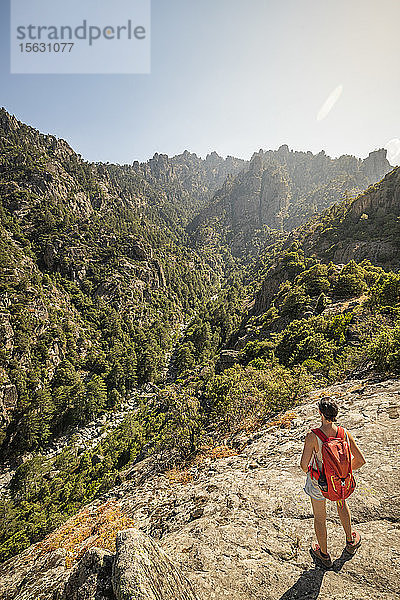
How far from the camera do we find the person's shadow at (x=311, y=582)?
413 centimetres

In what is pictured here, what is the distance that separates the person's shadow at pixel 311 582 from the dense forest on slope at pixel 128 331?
10134 mm

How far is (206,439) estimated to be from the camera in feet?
51.9

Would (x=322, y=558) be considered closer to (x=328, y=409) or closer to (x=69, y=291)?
(x=328, y=409)

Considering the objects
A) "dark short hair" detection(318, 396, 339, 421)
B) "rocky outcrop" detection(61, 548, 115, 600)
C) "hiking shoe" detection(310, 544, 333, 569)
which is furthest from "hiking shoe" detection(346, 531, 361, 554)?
"rocky outcrop" detection(61, 548, 115, 600)

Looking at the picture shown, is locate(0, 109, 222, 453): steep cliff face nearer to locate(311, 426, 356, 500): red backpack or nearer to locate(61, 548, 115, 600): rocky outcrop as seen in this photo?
locate(61, 548, 115, 600): rocky outcrop

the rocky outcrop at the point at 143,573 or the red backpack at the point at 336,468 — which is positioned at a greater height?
the red backpack at the point at 336,468

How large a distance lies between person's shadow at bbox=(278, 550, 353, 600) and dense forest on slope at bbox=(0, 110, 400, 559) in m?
10.1

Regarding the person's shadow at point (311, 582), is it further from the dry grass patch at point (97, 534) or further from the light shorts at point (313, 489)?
the dry grass patch at point (97, 534)

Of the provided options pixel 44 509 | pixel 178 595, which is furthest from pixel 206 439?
pixel 44 509

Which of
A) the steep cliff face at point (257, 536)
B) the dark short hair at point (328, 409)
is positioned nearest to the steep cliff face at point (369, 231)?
the steep cliff face at point (257, 536)

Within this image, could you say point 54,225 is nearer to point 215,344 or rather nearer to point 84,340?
point 84,340

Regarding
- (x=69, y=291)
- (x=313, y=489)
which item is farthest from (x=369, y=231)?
(x=69, y=291)

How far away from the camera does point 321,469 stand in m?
4.32

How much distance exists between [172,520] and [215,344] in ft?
250
